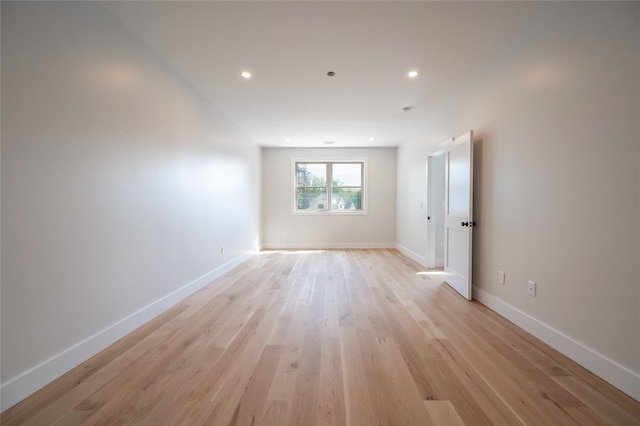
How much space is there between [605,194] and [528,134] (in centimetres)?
83

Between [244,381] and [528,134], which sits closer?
[244,381]

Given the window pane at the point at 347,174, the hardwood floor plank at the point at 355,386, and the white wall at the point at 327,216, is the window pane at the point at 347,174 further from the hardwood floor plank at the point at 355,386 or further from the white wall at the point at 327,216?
the hardwood floor plank at the point at 355,386

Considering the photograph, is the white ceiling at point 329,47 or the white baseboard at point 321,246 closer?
the white ceiling at point 329,47

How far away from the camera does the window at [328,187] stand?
22.5ft

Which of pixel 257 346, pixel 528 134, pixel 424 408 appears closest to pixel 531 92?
pixel 528 134

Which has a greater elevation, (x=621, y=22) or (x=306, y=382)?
(x=621, y=22)

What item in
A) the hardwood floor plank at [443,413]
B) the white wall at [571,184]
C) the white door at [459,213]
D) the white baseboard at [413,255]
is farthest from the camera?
the white baseboard at [413,255]

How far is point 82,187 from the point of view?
70.4 inches

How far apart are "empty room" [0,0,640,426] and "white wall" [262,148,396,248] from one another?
3.08 metres

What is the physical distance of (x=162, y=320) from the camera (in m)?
2.44

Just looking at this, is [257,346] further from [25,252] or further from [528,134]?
[528,134]

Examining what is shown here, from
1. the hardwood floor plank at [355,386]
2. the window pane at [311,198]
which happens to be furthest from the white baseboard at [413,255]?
the hardwood floor plank at [355,386]

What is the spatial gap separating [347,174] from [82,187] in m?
5.65

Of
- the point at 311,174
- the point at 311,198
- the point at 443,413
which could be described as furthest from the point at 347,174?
the point at 443,413
